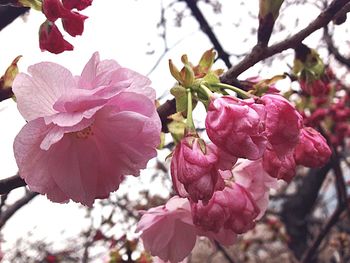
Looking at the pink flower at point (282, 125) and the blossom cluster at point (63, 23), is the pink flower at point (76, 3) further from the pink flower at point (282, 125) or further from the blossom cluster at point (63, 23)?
the pink flower at point (282, 125)

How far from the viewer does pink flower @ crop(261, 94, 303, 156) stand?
80cm

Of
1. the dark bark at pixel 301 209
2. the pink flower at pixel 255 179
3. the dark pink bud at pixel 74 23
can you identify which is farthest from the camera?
the dark bark at pixel 301 209

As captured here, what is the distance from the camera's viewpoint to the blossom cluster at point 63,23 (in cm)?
95

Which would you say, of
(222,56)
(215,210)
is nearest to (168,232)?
(215,210)

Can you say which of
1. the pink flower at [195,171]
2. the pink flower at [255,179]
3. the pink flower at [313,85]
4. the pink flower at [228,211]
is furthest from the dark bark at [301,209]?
the pink flower at [195,171]

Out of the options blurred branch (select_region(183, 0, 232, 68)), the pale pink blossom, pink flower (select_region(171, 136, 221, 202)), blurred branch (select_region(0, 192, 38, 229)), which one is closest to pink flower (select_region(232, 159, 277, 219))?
the pale pink blossom

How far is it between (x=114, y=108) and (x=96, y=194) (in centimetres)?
18

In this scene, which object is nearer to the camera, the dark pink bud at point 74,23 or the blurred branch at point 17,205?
the dark pink bud at point 74,23

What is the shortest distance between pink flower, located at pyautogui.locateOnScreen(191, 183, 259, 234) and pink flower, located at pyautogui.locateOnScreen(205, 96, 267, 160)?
0.17 m

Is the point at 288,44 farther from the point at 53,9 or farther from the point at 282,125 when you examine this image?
the point at 53,9

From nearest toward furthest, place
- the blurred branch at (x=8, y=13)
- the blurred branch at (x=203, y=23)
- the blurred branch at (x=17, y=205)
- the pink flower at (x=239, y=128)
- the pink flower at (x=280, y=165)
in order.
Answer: the pink flower at (x=239, y=128) < the pink flower at (x=280, y=165) < the blurred branch at (x=8, y=13) < the blurred branch at (x=17, y=205) < the blurred branch at (x=203, y=23)

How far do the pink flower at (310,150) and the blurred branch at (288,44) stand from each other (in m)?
0.18

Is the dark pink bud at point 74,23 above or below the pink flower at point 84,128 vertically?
above

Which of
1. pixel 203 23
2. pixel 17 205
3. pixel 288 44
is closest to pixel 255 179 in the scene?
pixel 288 44
